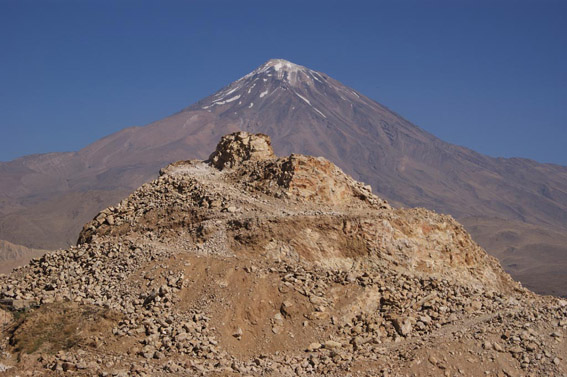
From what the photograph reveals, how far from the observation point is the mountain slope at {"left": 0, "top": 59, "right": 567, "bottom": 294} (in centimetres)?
14425

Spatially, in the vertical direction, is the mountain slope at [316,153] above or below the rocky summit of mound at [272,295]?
above

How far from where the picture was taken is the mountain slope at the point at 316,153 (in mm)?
144250

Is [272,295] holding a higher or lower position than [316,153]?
lower

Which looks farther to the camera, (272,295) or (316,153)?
(316,153)

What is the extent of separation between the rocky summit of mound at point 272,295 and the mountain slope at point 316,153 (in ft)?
364

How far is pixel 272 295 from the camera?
47.4 feet

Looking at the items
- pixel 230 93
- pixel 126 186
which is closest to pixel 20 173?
pixel 126 186

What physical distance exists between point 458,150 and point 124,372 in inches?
7533

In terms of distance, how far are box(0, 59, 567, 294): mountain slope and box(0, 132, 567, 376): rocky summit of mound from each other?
111 m

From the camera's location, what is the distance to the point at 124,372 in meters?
11.7

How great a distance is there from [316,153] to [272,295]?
13307 centimetres

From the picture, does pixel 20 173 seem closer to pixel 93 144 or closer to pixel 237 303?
pixel 93 144

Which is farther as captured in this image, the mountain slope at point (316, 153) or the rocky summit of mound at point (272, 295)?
the mountain slope at point (316, 153)

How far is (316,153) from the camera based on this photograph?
14688cm
